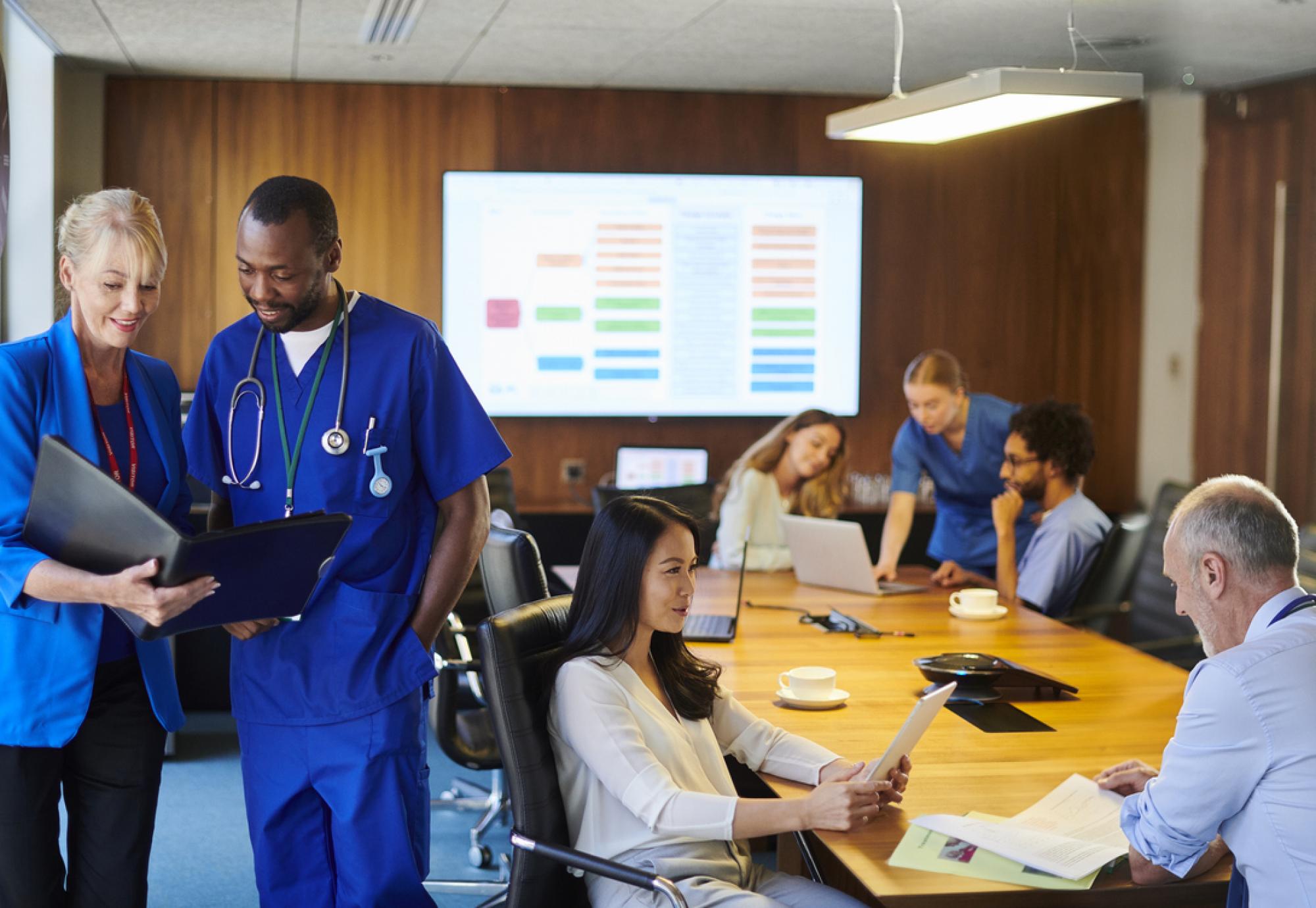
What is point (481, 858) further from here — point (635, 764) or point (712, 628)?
point (635, 764)

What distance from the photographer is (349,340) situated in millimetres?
2168

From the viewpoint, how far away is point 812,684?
270 cm

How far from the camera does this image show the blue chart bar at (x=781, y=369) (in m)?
6.24

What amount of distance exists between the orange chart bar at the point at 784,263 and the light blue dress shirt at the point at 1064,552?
2511 mm

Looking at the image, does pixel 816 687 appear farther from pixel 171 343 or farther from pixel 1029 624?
pixel 171 343

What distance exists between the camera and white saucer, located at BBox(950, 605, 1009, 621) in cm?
368

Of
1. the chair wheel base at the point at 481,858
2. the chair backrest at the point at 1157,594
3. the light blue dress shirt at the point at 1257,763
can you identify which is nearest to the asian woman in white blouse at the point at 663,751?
the light blue dress shirt at the point at 1257,763

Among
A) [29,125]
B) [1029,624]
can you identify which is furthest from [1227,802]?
[29,125]

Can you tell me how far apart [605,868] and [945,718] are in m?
0.94

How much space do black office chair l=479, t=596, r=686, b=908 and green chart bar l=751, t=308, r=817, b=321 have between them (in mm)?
4200

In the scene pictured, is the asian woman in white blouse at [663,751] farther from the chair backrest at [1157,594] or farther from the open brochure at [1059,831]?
the chair backrest at [1157,594]

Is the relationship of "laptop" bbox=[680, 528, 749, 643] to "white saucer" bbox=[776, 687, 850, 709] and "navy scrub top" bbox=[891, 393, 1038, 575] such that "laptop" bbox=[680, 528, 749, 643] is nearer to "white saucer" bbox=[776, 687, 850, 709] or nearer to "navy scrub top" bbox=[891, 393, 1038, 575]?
"white saucer" bbox=[776, 687, 850, 709]

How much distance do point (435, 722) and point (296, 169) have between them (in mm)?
3384

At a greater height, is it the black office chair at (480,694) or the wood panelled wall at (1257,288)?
the wood panelled wall at (1257,288)
